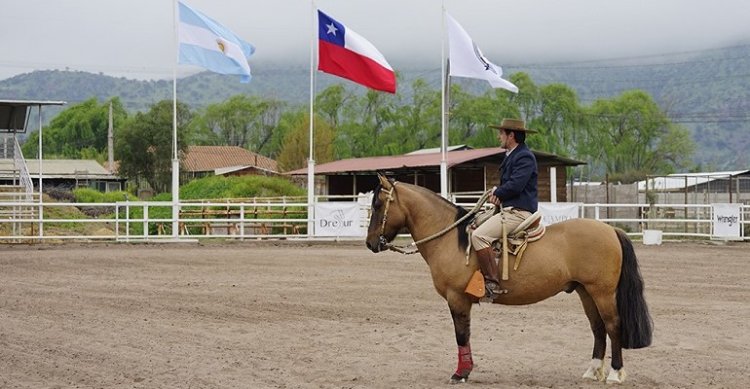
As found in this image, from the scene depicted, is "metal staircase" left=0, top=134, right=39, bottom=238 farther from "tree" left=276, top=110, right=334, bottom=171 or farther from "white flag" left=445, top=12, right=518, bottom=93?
"tree" left=276, top=110, right=334, bottom=171

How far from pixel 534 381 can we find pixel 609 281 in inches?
46.3

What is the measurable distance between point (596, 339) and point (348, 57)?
20803 millimetres

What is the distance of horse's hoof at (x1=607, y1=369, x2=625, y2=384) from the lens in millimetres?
8898

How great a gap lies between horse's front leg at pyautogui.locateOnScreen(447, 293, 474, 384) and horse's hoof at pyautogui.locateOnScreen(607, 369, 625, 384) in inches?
50.9

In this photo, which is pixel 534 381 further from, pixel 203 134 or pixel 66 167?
pixel 203 134

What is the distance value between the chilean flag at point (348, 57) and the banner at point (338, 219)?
12.6ft

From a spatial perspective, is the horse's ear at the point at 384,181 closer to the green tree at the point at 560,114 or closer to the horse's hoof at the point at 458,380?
the horse's hoof at the point at 458,380

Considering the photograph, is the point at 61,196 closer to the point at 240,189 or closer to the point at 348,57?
the point at 240,189

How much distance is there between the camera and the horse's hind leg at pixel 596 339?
9.10 metres

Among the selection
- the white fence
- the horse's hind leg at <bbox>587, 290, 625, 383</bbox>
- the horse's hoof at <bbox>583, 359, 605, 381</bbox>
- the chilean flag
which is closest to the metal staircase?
the white fence

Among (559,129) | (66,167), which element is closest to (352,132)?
(559,129)

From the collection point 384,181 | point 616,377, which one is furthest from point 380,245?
point 616,377

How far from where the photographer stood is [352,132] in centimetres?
8438

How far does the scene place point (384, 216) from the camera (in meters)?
9.45
